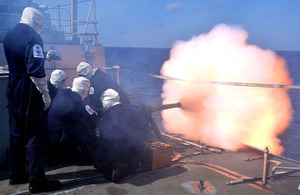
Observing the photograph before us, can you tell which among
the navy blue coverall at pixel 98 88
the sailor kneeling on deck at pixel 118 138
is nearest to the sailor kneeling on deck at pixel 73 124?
the sailor kneeling on deck at pixel 118 138

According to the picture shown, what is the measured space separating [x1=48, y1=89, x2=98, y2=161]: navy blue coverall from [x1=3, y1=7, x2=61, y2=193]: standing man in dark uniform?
46 cm

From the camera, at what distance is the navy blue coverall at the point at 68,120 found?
433cm

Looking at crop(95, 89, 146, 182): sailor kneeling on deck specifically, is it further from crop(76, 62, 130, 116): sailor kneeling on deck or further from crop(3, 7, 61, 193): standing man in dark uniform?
crop(76, 62, 130, 116): sailor kneeling on deck

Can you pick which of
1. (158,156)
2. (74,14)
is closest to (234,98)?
(158,156)

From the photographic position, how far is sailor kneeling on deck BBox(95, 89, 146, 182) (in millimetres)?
4332

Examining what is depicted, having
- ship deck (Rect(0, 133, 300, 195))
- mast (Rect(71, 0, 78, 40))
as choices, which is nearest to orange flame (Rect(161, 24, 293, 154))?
ship deck (Rect(0, 133, 300, 195))

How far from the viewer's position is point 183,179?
14.4 ft

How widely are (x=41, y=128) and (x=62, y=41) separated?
8403 mm

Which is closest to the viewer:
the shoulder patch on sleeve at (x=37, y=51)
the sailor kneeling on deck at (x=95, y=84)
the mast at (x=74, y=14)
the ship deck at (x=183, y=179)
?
the shoulder patch on sleeve at (x=37, y=51)

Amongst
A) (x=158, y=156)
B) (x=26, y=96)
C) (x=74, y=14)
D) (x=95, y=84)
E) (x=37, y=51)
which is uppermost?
(x=74, y=14)

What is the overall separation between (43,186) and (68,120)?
3.63ft

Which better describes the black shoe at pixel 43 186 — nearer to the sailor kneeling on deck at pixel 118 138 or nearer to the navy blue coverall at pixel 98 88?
the sailor kneeling on deck at pixel 118 138

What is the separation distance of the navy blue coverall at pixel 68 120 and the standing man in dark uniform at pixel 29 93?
18.3 inches

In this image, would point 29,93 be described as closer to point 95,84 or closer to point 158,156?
point 95,84
